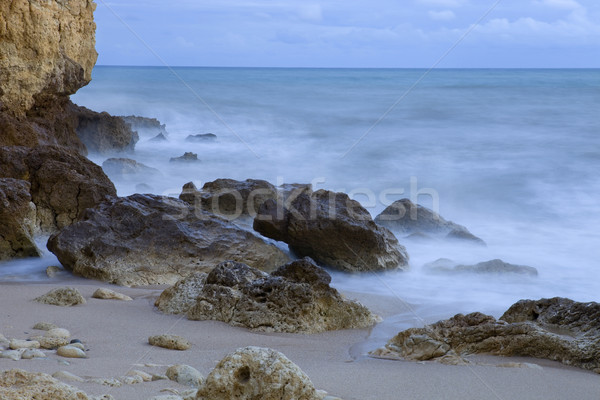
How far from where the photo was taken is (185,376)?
2.69m

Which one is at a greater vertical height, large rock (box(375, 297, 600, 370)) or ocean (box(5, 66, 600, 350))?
ocean (box(5, 66, 600, 350))

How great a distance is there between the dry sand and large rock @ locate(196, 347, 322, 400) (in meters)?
0.41

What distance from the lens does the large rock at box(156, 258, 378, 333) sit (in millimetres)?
3996

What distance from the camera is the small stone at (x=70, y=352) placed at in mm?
2988

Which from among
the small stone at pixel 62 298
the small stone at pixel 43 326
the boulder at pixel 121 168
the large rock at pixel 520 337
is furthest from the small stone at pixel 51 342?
the boulder at pixel 121 168

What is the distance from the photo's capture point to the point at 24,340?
3.14 metres

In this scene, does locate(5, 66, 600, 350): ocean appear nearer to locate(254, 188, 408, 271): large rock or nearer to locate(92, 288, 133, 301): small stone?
locate(254, 188, 408, 271): large rock

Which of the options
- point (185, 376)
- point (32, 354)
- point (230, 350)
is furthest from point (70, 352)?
point (230, 350)

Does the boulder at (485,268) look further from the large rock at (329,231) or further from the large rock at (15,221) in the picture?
the large rock at (15,221)

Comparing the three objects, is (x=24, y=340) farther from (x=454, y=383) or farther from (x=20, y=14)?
(x=20, y=14)

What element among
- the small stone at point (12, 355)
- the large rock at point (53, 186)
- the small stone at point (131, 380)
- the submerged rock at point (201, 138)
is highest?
the submerged rock at point (201, 138)

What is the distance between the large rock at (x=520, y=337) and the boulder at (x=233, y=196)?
3.44 m

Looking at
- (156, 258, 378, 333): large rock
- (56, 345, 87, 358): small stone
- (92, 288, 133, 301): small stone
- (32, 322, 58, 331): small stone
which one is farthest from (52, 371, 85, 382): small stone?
(92, 288, 133, 301): small stone

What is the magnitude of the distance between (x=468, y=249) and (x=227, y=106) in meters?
20.8
